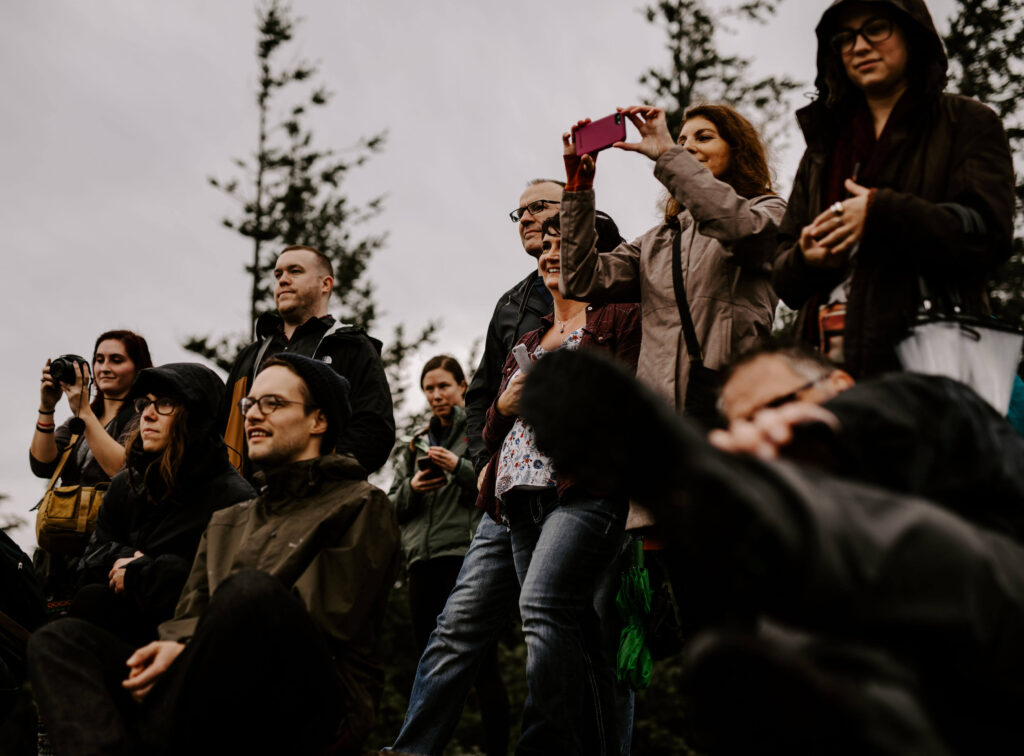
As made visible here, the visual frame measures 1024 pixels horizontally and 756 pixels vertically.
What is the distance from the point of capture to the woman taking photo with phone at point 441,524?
5477 mm

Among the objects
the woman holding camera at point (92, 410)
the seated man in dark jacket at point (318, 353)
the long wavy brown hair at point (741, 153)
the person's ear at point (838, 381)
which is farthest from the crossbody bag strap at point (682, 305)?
the woman holding camera at point (92, 410)

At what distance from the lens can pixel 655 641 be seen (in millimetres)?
3744

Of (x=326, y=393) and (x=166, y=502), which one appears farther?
(x=166, y=502)

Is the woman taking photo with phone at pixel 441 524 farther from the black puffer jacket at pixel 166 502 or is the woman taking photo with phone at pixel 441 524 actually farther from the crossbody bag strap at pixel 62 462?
the crossbody bag strap at pixel 62 462

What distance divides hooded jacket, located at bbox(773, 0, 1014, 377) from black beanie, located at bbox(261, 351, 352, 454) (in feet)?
6.02

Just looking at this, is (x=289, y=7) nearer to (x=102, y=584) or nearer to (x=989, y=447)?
(x=102, y=584)

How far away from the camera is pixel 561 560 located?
3721 mm

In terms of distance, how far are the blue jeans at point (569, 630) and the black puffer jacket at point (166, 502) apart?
1396mm

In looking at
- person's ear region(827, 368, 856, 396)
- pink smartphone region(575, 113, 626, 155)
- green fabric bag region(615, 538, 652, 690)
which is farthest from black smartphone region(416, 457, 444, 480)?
person's ear region(827, 368, 856, 396)

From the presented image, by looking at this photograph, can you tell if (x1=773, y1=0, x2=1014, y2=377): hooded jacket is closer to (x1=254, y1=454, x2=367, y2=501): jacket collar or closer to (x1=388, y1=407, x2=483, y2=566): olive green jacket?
(x1=254, y1=454, x2=367, y2=501): jacket collar

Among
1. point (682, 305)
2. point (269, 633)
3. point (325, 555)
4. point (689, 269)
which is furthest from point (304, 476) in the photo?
point (689, 269)

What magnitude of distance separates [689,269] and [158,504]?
2443 millimetres

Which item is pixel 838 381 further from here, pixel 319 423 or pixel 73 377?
pixel 73 377

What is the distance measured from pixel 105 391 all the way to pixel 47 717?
2.93 metres
